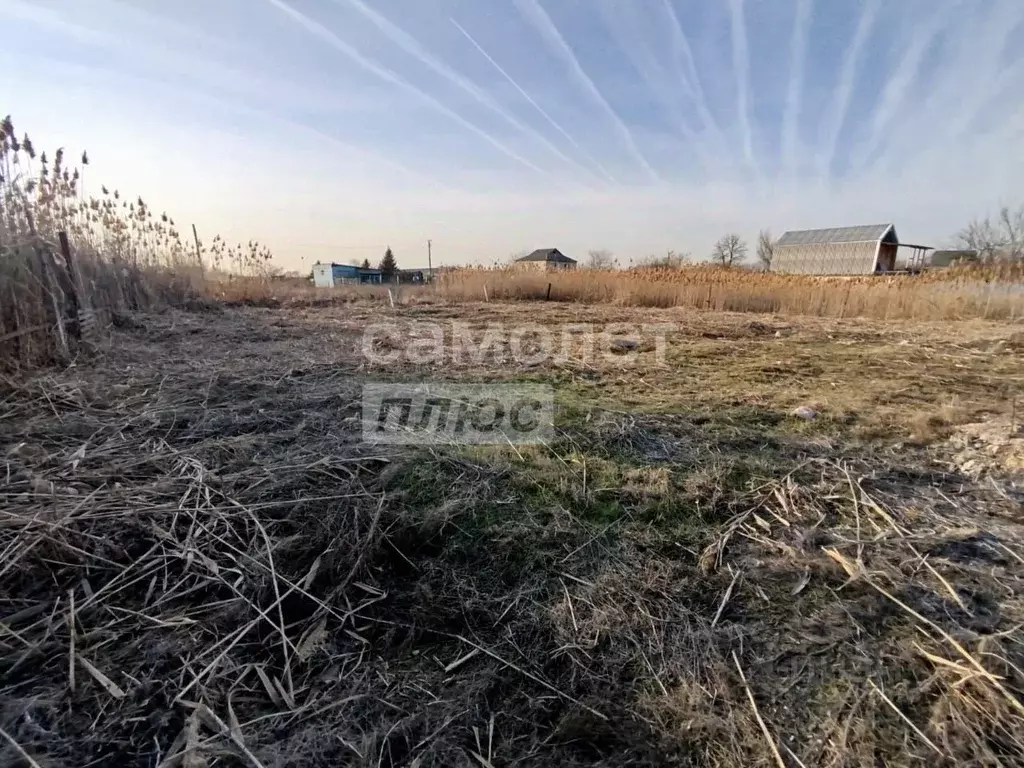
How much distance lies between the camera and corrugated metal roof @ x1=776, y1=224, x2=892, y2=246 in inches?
1224

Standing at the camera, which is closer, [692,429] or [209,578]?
[209,578]

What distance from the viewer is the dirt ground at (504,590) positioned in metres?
1.10

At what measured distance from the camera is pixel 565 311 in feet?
34.7

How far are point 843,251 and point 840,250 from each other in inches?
9.7

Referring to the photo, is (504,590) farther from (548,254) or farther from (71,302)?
(548,254)

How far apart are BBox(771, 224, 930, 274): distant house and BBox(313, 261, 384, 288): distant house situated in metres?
28.6

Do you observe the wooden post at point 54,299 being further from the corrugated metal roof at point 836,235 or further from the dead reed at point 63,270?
the corrugated metal roof at point 836,235

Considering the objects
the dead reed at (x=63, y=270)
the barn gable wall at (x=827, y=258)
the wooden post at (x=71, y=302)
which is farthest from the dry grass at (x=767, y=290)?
the barn gable wall at (x=827, y=258)

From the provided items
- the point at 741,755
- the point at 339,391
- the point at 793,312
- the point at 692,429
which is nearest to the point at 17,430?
the point at 339,391

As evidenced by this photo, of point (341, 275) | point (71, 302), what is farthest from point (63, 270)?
point (341, 275)

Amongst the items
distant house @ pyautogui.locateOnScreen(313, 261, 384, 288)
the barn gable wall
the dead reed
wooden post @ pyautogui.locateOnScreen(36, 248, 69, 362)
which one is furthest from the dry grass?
the barn gable wall

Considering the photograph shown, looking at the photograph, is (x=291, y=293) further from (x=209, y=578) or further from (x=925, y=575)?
(x=925, y=575)

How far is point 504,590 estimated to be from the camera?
161cm

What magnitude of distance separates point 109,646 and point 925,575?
8.27ft
